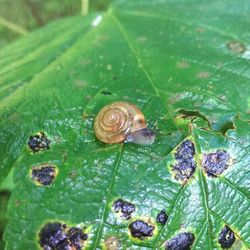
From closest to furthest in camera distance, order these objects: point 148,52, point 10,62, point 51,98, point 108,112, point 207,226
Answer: point 207,226, point 108,112, point 51,98, point 148,52, point 10,62

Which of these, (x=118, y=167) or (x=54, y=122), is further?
(x=54, y=122)

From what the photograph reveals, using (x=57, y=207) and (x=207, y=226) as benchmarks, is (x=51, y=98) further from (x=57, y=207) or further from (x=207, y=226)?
(x=207, y=226)

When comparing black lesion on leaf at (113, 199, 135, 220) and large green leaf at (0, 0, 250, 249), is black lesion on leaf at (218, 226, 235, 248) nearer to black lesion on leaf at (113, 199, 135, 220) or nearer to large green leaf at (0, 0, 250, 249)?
large green leaf at (0, 0, 250, 249)

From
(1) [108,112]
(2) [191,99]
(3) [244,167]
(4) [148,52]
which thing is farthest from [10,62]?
(3) [244,167]

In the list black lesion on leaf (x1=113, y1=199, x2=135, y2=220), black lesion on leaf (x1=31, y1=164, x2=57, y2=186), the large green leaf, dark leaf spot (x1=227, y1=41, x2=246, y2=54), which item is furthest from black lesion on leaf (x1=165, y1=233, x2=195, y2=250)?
dark leaf spot (x1=227, y1=41, x2=246, y2=54)

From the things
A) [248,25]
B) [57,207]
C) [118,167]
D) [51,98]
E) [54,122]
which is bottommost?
[57,207]
